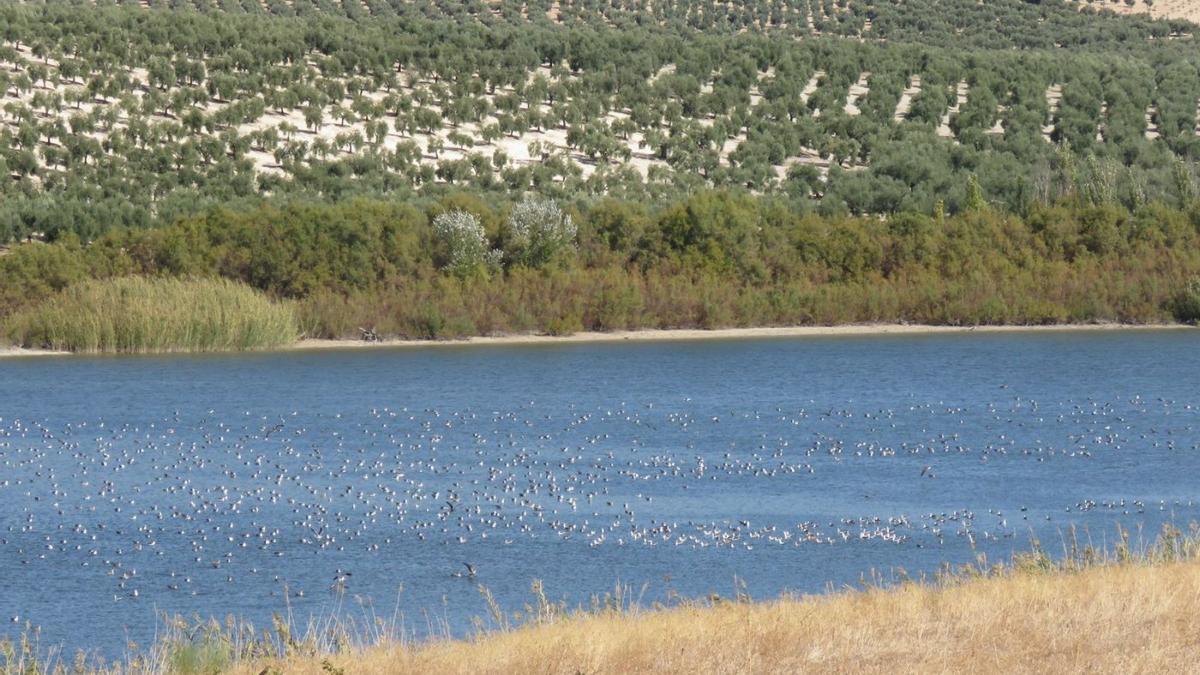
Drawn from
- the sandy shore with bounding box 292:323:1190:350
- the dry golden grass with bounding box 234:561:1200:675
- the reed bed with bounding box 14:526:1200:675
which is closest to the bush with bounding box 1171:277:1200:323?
the sandy shore with bounding box 292:323:1190:350

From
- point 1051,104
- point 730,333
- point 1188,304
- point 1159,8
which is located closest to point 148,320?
point 730,333

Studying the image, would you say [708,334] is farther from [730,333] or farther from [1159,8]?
[1159,8]

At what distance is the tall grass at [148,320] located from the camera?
60.9 m

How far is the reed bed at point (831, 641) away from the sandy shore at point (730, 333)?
161 feet

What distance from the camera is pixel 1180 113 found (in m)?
96.4

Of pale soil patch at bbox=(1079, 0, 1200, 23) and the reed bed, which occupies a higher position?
the reed bed

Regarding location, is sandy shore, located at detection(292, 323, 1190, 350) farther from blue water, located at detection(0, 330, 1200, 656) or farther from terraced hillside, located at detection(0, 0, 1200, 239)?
terraced hillside, located at detection(0, 0, 1200, 239)

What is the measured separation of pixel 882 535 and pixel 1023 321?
4902 centimetres

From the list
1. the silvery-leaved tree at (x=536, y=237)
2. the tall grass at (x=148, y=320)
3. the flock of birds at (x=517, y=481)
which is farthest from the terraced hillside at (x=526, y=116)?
the flock of birds at (x=517, y=481)

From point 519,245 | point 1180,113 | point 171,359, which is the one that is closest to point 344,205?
point 519,245

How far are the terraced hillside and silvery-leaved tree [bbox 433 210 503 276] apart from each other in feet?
29.2

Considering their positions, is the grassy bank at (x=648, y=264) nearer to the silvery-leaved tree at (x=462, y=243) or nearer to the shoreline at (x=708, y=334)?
the silvery-leaved tree at (x=462, y=243)

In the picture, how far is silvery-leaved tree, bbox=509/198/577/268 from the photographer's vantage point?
69750mm

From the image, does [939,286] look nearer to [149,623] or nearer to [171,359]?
[171,359]
